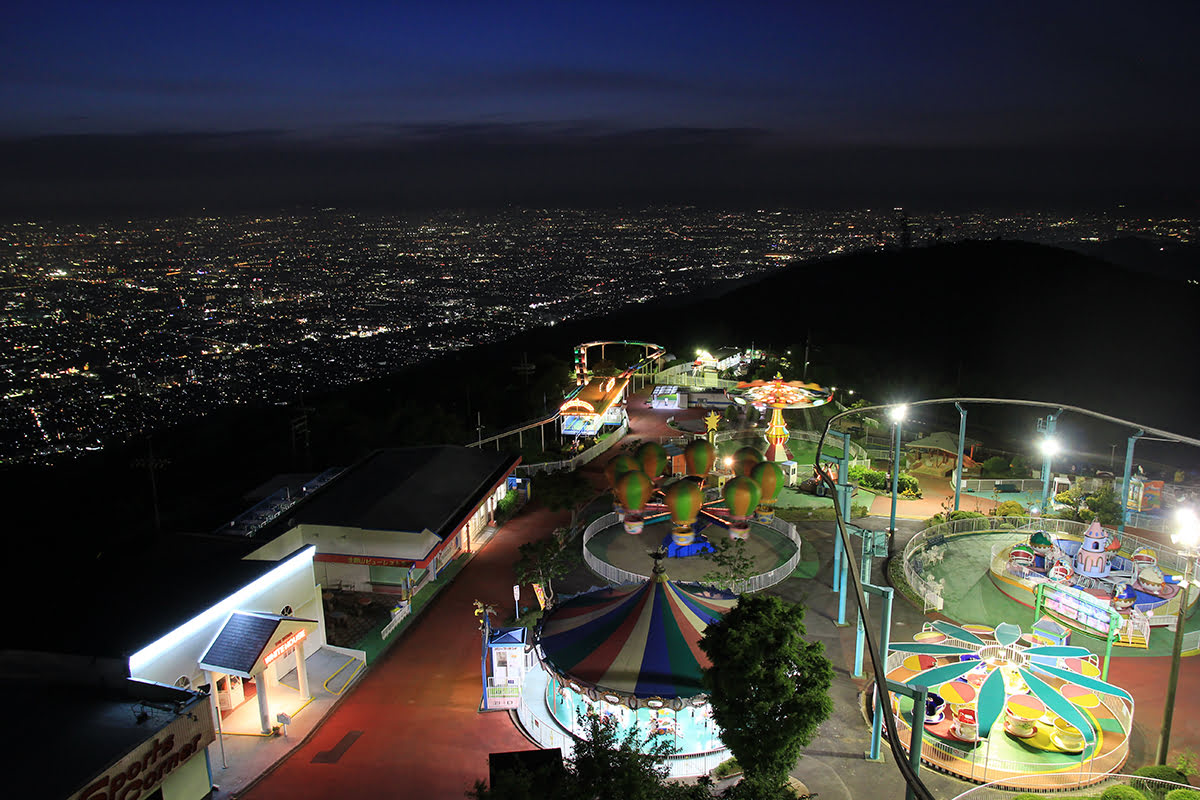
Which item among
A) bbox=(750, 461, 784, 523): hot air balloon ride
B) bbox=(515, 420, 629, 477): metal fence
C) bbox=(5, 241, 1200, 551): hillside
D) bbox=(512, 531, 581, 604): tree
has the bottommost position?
bbox=(5, 241, 1200, 551): hillside

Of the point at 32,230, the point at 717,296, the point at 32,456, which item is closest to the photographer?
the point at 32,456

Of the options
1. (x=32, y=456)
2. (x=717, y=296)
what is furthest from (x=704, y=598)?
(x=717, y=296)

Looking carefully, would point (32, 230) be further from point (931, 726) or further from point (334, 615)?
point (931, 726)

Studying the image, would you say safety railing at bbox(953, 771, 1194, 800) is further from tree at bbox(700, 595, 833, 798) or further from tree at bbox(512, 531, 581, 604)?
tree at bbox(512, 531, 581, 604)

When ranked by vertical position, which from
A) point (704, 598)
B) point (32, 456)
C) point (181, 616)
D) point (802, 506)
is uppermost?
point (181, 616)

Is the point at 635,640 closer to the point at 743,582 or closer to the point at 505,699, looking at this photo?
the point at 505,699

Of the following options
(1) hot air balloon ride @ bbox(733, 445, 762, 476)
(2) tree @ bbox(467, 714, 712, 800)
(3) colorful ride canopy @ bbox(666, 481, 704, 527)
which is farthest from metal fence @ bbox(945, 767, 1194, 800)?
(1) hot air balloon ride @ bbox(733, 445, 762, 476)

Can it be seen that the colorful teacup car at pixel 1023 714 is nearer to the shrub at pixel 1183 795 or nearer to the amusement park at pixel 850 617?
the amusement park at pixel 850 617
